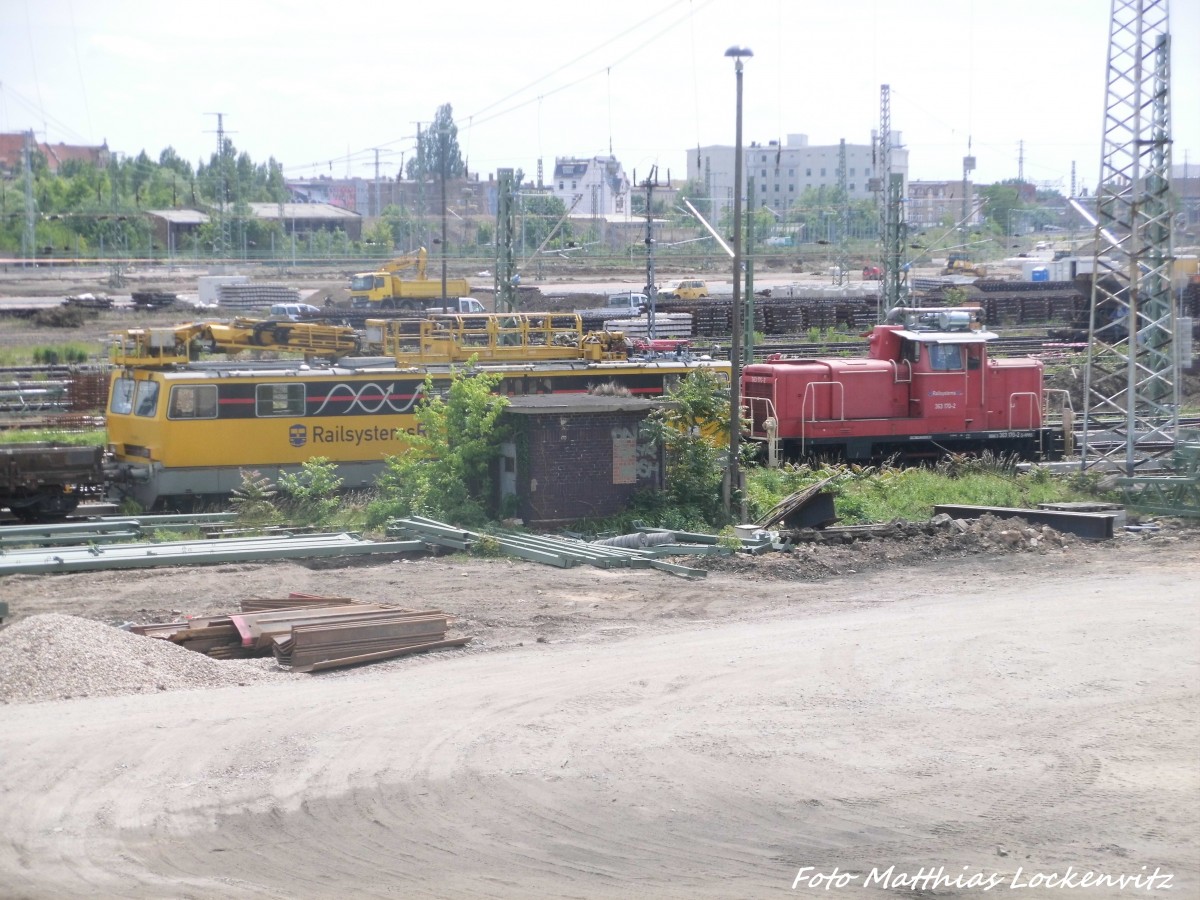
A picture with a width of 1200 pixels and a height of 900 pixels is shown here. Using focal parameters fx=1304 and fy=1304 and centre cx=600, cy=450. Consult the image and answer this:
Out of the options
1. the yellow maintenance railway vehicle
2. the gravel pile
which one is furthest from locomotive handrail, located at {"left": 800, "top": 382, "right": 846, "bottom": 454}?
the gravel pile

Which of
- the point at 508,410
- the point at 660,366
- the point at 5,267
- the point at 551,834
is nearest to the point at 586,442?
the point at 508,410

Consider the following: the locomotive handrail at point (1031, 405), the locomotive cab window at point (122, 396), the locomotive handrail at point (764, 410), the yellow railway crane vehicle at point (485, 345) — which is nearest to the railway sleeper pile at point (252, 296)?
the yellow railway crane vehicle at point (485, 345)

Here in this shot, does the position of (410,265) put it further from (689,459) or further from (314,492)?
(689,459)

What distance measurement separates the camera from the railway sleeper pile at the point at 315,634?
39.1 feet

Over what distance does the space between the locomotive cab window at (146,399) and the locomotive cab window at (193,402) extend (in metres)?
0.38

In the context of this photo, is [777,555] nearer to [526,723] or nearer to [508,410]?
[508,410]

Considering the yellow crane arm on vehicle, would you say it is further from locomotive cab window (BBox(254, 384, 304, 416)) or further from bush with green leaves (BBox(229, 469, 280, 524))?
bush with green leaves (BBox(229, 469, 280, 524))

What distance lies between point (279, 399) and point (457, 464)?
5144 millimetres

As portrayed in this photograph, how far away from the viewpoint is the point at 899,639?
1258cm

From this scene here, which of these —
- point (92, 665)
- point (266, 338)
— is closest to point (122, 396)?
point (266, 338)

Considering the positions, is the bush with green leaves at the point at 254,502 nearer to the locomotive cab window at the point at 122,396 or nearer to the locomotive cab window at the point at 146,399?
the locomotive cab window at the point at 146,399

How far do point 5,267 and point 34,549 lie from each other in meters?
75.3

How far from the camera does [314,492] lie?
21453 mm

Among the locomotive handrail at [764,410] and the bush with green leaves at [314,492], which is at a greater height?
the locomotive handrail at [764,410]
